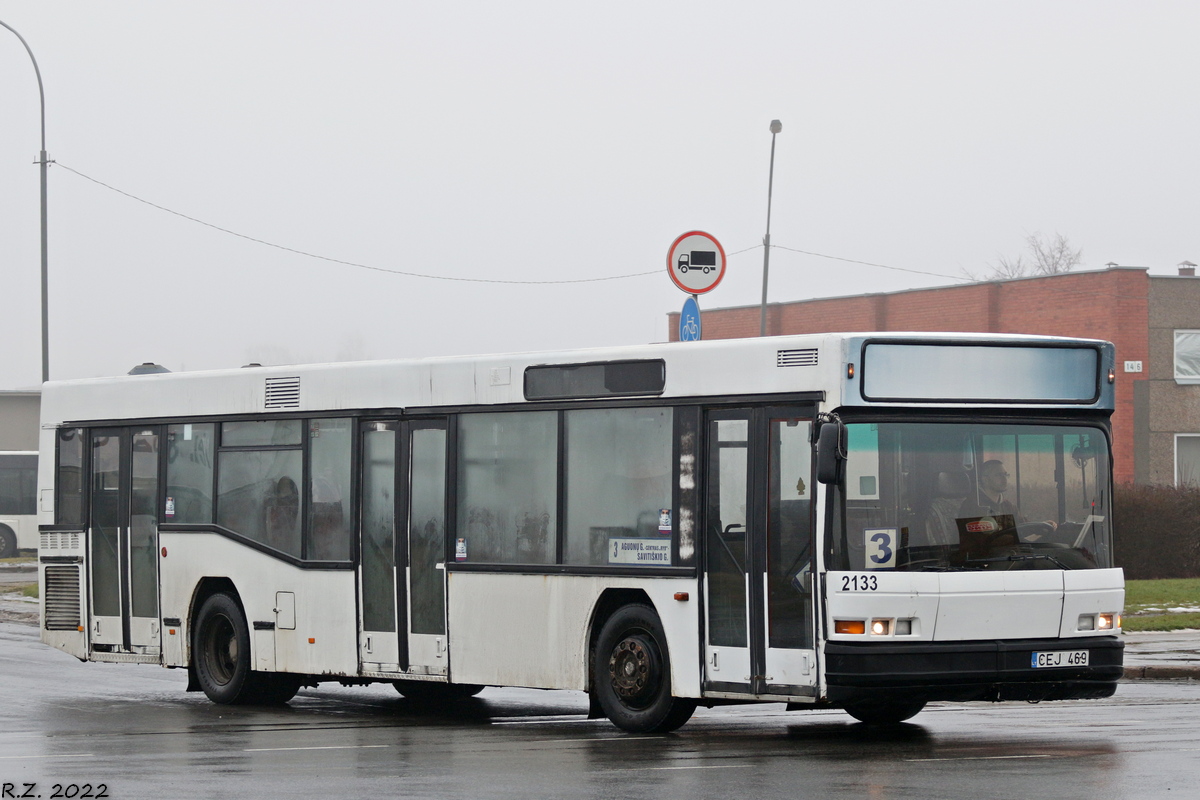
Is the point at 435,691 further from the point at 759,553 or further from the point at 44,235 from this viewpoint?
the point at 44,235

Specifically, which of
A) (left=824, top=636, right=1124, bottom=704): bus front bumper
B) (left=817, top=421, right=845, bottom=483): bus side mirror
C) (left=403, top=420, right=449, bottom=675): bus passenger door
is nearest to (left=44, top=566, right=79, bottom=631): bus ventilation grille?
(left=403, top=420, right=449, bottom=675): bus passenger door

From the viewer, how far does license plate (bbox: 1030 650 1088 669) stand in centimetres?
1137

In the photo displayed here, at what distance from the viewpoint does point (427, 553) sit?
553 inches

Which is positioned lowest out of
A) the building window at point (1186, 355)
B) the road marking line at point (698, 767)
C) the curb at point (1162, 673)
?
the curb at point (1162, 673)

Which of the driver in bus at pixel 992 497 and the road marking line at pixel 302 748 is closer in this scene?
the driver in bus at pixel 992 497

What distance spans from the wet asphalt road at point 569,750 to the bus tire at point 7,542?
131 feet

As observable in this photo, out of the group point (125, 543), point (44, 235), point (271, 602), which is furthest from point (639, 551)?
point (44, 235)

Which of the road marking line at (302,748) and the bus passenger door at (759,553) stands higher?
the bus passenger door at (759,553)

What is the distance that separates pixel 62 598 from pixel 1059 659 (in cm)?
986

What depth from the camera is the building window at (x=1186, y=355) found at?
48.5 m

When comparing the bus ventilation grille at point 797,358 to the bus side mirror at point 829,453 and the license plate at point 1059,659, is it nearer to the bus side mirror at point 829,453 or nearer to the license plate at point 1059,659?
the bus side mirror at point 829,453

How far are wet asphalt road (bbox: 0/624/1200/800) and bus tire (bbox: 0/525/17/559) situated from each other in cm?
3981

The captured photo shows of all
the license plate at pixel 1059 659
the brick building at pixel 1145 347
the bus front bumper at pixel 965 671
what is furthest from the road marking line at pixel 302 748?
the brick building at pixel 1145 347

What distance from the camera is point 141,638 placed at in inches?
647
